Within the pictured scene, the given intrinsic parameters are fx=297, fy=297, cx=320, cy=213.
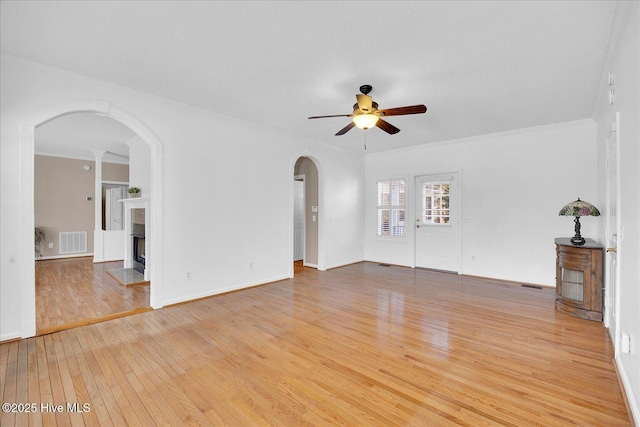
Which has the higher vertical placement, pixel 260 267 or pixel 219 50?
pixel 219 50

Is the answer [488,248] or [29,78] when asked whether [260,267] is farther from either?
[488,248]

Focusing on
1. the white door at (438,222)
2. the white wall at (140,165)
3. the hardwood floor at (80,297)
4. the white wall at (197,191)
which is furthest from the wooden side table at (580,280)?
the white wall at (140,165)

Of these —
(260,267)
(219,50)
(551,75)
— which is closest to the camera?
(219,50)

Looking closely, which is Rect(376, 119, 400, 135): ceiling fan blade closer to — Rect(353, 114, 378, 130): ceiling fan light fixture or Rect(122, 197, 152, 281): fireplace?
Rect(353, 114, 378, 130): ceiling fan light fixture

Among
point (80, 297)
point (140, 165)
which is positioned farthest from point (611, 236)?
point (140, 165)

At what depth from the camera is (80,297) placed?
4195 millimetres

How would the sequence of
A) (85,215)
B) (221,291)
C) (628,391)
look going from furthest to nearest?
(85,215), (221,291), (628,391)

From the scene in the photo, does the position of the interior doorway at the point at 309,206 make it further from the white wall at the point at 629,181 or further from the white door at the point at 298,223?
the white wall at the point at 629,181

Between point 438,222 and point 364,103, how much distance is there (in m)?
3.87

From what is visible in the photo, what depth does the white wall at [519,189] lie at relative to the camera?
463cm

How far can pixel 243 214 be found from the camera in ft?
15.4

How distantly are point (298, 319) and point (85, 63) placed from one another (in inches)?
135

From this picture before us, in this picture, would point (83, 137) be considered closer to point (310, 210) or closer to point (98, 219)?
point (98, 219)

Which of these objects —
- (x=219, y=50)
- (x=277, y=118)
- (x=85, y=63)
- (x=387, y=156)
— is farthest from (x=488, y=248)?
(x=85, y=63)
